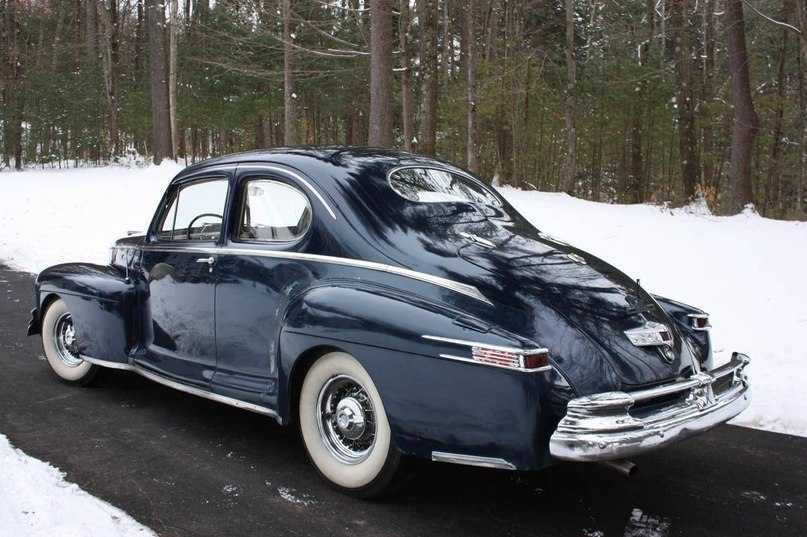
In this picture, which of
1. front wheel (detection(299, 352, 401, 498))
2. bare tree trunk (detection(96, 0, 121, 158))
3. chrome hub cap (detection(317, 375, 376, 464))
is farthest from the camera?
bare tree trunk (detection(96, 0, 121, 158))

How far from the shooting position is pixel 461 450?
119 inches

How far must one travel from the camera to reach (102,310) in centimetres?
488

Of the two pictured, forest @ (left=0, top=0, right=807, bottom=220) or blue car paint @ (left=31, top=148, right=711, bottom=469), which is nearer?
blue car paint @ (left=31, top=148, right=711, bottom=469)

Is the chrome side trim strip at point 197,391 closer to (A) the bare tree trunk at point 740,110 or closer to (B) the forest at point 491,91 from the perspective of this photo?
(A) the bare tree trunk at point 740,110

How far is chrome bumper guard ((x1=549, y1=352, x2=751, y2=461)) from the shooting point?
2830 millimetres

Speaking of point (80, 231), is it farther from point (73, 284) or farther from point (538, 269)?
point (538, 269)

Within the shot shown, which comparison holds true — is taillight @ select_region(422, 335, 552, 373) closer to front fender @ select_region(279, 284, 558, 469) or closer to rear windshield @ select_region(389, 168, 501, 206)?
front fender @ select_region(279, 284, 558, 469)

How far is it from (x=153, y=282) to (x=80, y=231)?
10173 millimetres

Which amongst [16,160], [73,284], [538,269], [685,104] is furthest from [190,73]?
[538,269]

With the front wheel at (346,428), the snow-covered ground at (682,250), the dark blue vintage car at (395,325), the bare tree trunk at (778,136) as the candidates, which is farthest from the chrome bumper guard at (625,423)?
the bare tree trunk at (778,136)

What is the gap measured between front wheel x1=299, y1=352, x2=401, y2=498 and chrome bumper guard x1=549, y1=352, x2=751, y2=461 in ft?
2.85

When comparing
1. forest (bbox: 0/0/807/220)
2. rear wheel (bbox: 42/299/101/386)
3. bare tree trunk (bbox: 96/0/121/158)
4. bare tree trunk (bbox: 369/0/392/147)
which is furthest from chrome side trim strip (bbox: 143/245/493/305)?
bare tree trunk (bbox: 96/0/121/158)

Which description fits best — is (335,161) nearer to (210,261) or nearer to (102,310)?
(210,261)

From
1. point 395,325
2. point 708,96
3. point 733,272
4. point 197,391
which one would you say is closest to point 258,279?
point 197,391
